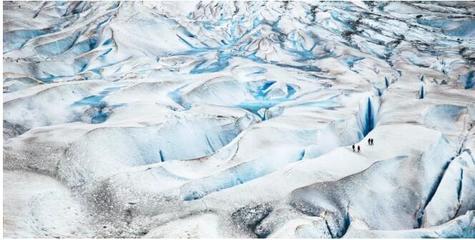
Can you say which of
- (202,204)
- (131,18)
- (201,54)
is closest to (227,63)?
(201,54)

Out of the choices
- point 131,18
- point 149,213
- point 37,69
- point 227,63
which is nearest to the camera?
point 149,213

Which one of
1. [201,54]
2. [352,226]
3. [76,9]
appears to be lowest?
[76,9]

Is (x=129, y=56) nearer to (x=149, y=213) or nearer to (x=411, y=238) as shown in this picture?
(x=149, y=213)

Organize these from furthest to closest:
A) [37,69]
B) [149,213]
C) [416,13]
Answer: [416,13], [37,69], [149,213]

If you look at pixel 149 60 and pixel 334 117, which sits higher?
pixel 334 117

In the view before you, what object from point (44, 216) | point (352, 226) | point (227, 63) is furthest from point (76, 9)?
point (352, 226)

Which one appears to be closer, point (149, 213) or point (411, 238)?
point (411, 238)
